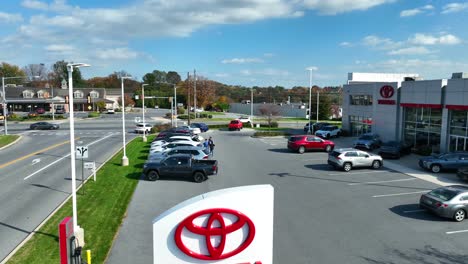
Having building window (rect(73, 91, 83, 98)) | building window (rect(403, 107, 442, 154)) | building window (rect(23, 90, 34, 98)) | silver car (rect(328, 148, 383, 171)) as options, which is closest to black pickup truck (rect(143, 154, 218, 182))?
silver car (rect(328, 148, 383, 171))

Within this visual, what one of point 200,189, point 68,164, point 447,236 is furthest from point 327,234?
point 68,164

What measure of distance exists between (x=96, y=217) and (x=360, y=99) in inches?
1439

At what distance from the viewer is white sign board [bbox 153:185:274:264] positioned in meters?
6.44

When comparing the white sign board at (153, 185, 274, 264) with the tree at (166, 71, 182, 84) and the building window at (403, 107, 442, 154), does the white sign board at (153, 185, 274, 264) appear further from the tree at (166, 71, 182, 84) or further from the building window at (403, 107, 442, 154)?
the tree at (166, 71, 182, 84)

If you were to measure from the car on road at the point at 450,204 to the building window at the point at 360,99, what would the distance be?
27703mm

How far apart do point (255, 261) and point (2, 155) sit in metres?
30.3

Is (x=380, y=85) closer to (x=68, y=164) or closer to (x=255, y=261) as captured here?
(x=68, y=164)

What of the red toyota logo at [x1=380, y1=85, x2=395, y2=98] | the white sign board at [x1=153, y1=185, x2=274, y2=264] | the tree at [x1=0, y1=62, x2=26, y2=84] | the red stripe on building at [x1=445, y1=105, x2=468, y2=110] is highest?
the tree at [x1=0, y1=62, x2=26, y2=84]

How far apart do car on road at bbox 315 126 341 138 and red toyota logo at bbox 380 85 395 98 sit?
7.44m

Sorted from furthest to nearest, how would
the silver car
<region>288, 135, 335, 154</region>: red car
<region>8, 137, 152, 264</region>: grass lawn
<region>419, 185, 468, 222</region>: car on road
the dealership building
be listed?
1. <region>288, 135, 335, 154</region>: red car
2. the dealership building
3. the silver car
4. <region>419, 185, 468, 222</region>: car on road
5. <region>8, 137, 152, 264</region>: grass lawn

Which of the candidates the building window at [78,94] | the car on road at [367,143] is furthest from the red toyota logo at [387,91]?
the building window at [78,94]

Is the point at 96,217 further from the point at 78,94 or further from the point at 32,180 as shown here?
the point at 78,94

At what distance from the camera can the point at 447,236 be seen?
43.3ft

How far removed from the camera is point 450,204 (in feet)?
48.2
